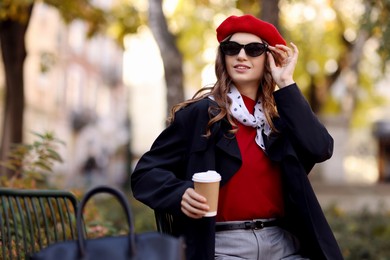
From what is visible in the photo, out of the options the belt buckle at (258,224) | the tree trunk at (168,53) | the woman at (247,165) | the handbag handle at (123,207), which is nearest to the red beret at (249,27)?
the woman at (247,165)

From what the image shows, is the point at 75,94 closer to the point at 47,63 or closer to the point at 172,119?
the point at 47,63

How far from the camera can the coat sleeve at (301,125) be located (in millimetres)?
3426

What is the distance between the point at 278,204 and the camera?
137 inches

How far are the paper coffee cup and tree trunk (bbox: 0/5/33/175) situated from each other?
27.4ft

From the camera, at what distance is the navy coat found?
339 centimetres

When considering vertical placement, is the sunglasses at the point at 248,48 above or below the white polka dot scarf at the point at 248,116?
above

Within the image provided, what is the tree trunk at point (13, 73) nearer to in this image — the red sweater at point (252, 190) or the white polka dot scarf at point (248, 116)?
the white polka dot scarf at point (248, 116)

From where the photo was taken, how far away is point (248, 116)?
3.51 meters

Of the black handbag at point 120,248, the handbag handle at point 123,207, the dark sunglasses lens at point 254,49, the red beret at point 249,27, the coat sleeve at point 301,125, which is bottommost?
the black handbag at point 120,248

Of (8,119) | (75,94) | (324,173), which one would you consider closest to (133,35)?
(8,119)

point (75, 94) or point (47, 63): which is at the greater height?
point (75, 94)

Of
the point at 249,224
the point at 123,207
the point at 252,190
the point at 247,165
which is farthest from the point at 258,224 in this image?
the point at 123,207

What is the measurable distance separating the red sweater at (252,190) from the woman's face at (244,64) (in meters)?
0.27

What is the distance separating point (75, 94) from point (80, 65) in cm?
164
